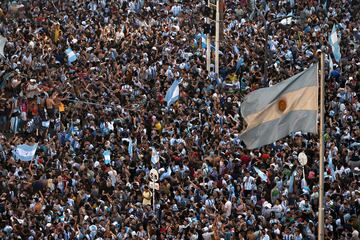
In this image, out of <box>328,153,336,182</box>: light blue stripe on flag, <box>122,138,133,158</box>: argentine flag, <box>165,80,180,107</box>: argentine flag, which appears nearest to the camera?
<box>328,153,336,182</box>: light blue stripe on flag

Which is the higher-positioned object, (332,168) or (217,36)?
(332,168)

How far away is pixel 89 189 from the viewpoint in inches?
1566

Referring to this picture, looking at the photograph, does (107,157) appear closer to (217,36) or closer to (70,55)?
(217,36)

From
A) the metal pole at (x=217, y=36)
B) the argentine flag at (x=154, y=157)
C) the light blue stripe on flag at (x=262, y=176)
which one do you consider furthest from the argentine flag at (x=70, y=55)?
the light blue stripe on flag at (x=262, y=176)

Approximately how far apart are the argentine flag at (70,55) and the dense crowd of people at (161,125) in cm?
5

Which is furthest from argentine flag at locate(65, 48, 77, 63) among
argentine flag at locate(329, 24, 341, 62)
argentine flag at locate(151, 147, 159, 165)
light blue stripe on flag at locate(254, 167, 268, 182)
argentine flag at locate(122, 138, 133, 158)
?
light blue stripe on flag at locate(254, 167, 268, 182)

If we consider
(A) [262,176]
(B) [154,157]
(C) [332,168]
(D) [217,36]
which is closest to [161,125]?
(B) [154,157]

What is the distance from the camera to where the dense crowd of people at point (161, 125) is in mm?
37656

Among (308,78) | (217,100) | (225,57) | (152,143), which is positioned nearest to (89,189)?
(152,143)

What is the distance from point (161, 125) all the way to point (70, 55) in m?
6.67

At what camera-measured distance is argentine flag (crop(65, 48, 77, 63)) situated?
49062 millimetres

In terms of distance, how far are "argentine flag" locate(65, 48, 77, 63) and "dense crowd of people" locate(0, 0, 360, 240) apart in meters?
0.05

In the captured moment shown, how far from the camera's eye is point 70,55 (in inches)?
1940

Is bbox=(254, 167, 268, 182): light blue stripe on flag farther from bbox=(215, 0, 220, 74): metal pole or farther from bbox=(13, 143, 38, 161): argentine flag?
bbox=(215, 0, 220, 74): metal pole
